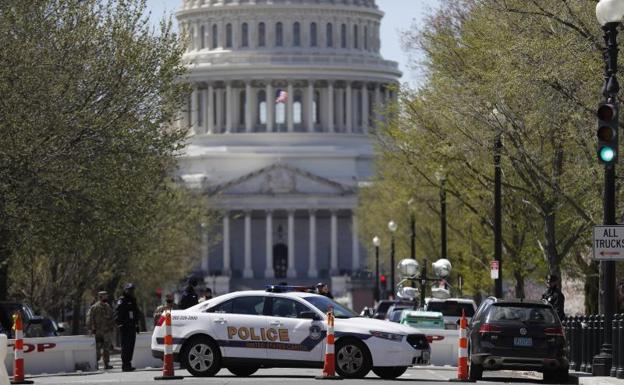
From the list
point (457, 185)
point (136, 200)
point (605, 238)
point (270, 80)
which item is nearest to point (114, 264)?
point (457, 185)

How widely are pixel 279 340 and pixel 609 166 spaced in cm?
658

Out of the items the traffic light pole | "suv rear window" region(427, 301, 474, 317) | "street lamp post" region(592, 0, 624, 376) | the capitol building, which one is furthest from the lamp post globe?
the capitol building

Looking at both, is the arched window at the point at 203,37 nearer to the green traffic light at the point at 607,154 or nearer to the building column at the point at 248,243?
the building column at the point at 248,243

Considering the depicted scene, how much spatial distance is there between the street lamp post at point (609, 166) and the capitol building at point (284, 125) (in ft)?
428

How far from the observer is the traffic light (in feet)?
104

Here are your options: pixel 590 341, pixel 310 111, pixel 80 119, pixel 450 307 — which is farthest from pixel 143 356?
pixel 310 111

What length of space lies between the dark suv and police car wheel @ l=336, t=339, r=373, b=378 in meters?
1.89

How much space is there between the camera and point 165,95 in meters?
49.6

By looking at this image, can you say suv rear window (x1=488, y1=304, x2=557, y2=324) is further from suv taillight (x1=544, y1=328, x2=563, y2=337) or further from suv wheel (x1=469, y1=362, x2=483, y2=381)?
suv wheel (x1=469, y1=362, x2=483, y2=381)

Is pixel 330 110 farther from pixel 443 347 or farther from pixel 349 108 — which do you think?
pixel 443 347

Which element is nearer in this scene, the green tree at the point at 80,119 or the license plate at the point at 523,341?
the license plate at the point at 523,341

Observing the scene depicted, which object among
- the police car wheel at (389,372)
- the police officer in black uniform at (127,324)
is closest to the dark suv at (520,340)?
the police car wheel at (389,372)

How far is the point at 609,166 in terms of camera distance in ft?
107

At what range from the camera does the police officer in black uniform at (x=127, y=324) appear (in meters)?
40.9
